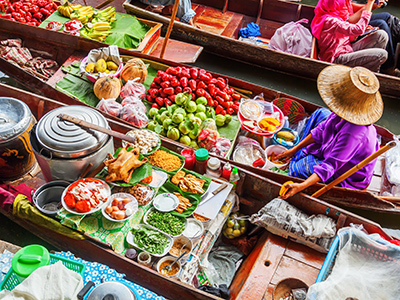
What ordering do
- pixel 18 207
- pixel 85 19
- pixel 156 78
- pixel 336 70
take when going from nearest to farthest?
1. pixel 18 207
2. pixel 336 70
3. pixel 156 78
4. pixel 85 19

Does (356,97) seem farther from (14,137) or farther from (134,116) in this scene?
(14,137)

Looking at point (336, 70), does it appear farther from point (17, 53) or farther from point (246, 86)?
point (17, 53)

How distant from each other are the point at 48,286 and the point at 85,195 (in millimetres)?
924

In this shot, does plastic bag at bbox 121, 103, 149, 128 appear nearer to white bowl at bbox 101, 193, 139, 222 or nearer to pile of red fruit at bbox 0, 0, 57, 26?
white bowl at bbox 101, 193, 139, 222

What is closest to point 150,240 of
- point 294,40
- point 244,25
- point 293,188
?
point 293,188

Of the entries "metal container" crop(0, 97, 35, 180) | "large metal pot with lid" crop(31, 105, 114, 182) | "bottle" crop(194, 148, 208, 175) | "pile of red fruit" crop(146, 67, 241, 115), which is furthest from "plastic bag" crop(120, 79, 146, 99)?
"bottle" crop(194, 148, 208, 175)

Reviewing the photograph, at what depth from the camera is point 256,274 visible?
2941mm

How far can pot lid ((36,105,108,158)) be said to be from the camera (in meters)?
2.81

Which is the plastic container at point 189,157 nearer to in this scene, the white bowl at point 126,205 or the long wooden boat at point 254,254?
the long wooden boat at point 254,254

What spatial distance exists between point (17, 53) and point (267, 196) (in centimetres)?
451

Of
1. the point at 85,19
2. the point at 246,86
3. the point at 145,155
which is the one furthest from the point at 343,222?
the point at 85,19

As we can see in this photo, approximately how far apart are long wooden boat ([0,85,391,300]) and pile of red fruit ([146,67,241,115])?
3.53 ft

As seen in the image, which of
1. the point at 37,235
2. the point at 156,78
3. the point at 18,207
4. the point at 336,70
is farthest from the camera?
the point at 156,78

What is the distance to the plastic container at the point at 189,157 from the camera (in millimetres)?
3434
